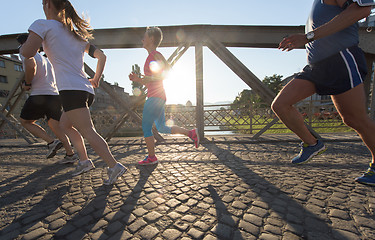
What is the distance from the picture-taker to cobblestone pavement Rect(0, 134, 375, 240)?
3.94ft

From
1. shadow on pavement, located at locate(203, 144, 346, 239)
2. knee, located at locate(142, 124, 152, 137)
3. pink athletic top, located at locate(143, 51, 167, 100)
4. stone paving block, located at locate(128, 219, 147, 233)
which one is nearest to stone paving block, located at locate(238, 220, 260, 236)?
shadow on pavement, located at locate(203, 144, 346, 239)

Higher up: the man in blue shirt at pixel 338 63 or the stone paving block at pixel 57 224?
the man in blue shirt at pixel 338 63

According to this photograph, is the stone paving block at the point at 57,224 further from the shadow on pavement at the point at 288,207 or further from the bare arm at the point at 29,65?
the bare arm at the point at 29,65

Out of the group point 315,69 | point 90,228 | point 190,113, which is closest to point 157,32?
point 315,69

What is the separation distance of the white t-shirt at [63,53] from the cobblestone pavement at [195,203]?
1.17 m

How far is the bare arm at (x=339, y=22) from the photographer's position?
149cm

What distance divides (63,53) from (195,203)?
81.7 inches

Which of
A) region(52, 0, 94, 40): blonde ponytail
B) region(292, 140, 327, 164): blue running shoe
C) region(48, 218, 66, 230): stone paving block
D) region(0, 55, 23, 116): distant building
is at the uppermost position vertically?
region(0, 55, 23, 116): distant building

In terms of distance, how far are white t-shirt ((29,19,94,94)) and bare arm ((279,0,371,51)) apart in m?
2.19

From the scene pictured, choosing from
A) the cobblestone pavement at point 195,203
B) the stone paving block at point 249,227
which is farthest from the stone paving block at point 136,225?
the stone paving block at point 249,227

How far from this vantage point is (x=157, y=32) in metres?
2.64

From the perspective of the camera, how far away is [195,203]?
1562 millimetres

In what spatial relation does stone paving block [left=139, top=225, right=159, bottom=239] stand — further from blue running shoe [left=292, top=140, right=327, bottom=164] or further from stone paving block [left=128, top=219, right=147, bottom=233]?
blue running shoe [left=292, top=140, right=327, bottom=164]

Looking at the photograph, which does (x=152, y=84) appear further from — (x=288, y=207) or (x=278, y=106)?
(x=288, y=207)
